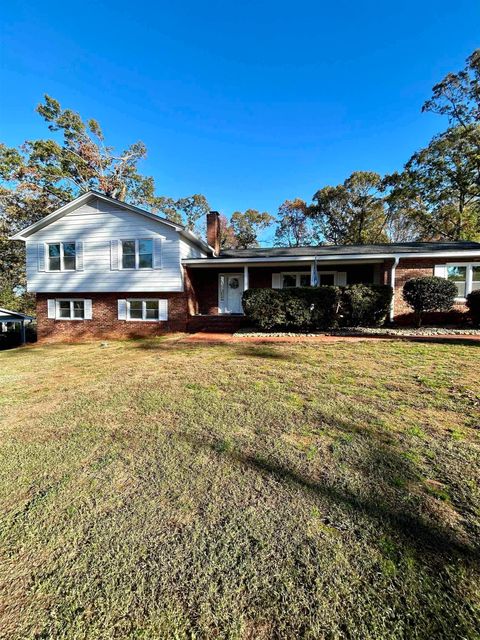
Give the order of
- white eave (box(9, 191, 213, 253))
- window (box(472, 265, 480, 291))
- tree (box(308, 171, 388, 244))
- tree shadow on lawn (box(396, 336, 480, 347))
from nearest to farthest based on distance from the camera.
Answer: tree shadow on lawn (box(396, 336, 480, 347)), window (box(472, 265, 480, 291)), white eave (box(9, 191, 213, 253)), tree (box(308, 171, 388, 244))

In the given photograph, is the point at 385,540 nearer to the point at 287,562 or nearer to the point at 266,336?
the point at 287,562

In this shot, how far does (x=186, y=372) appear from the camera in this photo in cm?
575

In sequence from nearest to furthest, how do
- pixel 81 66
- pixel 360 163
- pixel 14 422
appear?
pixel 14 422
pixel 81 66
pixel 360 163

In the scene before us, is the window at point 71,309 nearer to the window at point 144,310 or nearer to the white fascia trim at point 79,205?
the window at point 144,310

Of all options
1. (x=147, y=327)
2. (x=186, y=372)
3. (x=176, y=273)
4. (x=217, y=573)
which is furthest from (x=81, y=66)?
(x=217, y=573)

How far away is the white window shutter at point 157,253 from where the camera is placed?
42.3ft

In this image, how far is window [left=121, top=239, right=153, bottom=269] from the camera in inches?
515

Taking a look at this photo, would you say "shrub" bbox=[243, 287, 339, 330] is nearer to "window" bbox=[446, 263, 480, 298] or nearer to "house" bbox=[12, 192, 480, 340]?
"house" bbox=[12, 192, 480, 340]

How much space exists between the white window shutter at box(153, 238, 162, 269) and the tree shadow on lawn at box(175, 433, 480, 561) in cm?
1084

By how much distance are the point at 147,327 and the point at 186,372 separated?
8.40 metres

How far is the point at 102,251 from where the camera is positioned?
13.5 meters

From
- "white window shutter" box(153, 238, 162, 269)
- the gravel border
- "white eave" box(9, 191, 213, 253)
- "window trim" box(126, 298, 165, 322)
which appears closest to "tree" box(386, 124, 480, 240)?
the gravel border

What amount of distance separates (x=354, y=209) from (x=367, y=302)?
22275mm

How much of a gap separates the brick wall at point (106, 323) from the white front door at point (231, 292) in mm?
2722
